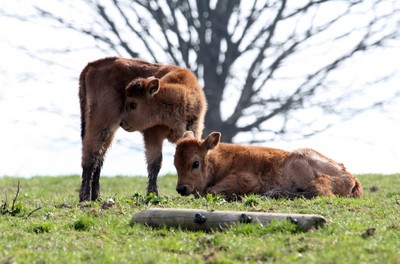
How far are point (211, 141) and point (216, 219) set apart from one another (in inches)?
143

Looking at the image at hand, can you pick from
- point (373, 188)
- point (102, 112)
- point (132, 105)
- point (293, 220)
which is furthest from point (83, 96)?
point (293, 220)

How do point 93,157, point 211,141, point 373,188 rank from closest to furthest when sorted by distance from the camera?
point 211,141, point 93,157, point 373,188

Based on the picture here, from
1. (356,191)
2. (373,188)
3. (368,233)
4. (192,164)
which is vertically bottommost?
(368,233)

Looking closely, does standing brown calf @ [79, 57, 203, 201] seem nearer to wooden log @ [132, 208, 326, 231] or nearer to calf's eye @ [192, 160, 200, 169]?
calf's eye @ [192, 160, 200, 169]

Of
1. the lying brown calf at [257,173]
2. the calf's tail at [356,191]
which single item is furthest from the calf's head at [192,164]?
the calf's tail at [356,191]

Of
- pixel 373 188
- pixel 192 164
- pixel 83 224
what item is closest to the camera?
pixel 83 224

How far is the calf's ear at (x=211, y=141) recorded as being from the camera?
12492 mm

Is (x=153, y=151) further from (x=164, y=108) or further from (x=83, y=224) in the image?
(x=83, y=224)

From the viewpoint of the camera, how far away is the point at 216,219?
8992mm

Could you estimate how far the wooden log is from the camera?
8789 mm

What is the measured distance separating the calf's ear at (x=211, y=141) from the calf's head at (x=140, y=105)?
2.24 m

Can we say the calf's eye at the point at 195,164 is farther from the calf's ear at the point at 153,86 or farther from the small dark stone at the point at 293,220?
the small dark stone at the point at 293,220

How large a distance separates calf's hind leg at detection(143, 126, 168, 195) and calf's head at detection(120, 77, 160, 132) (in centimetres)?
18

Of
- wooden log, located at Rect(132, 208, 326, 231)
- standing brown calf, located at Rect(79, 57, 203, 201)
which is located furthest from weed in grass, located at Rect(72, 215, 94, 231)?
standing brown calf, located at Rect(79, 57, 203, 201)
